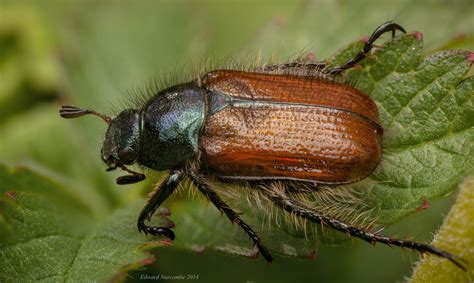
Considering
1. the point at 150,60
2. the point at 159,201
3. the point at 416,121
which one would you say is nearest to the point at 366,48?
the point at 416,121

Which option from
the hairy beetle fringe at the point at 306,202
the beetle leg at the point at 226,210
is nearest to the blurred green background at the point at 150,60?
the hairy beetle fringe at the point at 306,202

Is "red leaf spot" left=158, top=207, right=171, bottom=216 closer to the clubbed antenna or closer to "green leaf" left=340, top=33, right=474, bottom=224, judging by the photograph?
the clubbed antenna

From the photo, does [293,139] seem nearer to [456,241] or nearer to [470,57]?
[456,241]

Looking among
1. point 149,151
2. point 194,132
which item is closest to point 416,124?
point 194,132

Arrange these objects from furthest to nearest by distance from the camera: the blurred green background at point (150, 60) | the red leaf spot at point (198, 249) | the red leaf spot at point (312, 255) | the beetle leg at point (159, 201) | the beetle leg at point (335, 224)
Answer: the blurred green background at point (150, 60) → the red leaf spot at point (198, 249) → the beetle leg at point (159, 201) → the red leaf spot at point (312, 255) → the beetle leg at point (335, 224)

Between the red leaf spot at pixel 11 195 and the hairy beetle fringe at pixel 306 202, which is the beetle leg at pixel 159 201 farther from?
the red leaf spot at pixel 11 195

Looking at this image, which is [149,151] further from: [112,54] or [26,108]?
[26,108]

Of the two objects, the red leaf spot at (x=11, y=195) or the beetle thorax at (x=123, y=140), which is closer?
the red leaf spot at (x=11, y=195)
